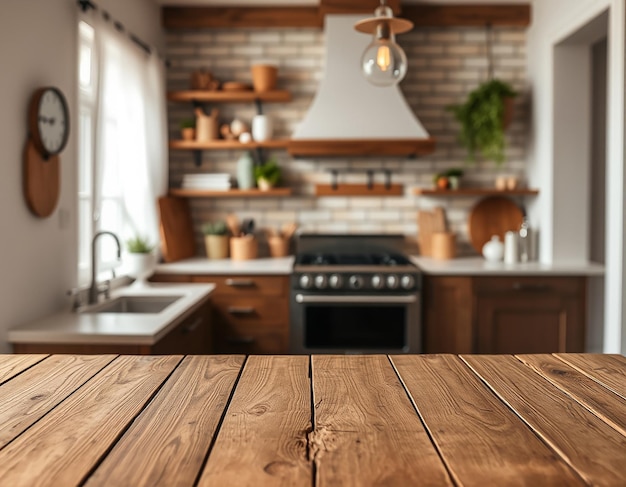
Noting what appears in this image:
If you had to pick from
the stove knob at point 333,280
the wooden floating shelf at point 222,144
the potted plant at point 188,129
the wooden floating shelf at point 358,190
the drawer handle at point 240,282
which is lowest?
the drawer handle at point 240,282

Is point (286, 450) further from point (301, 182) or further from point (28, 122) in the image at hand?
point (301, 182)

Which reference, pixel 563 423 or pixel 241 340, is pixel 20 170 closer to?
pixel 241 340

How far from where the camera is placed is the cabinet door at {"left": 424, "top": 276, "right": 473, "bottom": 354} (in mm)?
4176

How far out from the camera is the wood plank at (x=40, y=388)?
3.82 feet

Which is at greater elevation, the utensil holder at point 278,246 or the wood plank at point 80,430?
the utensil holder at point 278,246

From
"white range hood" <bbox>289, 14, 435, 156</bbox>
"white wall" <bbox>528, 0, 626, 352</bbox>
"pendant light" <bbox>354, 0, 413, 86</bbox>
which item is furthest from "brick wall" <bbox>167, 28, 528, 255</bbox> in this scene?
"pendant light" <bbox>354, 0, 413, 86</bbox>

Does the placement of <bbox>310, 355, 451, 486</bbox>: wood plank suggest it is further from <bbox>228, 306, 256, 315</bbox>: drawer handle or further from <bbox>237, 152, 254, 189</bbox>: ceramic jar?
<bbox>237, 152, 254, 189</bbox>: ceramic jar

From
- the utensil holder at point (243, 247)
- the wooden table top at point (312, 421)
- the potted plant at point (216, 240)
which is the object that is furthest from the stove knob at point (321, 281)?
the wooden table top at point (312, 421)

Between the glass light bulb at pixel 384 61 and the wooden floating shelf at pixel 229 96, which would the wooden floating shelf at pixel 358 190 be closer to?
the wooden floating shelf at pixel 229 96

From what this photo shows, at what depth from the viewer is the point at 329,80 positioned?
4.55 metres

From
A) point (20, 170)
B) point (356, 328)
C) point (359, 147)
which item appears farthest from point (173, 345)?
point (359, 147)

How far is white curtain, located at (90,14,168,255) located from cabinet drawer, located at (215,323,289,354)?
0.74 meters

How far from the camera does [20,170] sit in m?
2.77

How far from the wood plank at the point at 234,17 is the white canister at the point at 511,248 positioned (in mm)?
1925
